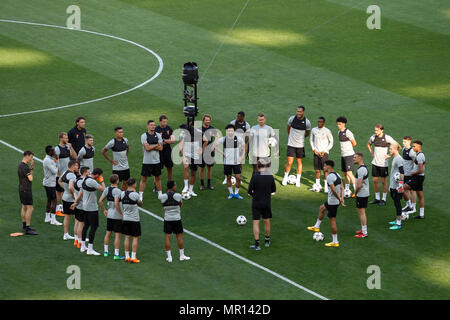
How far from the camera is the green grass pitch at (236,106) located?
1781 cm

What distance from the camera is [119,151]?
21797mm

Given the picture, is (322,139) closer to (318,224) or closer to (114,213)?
(318,224)

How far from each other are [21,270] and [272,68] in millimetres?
17707

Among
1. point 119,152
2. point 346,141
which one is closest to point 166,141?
point 119,152

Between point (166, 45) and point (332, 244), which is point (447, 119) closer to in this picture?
point (332, 244)

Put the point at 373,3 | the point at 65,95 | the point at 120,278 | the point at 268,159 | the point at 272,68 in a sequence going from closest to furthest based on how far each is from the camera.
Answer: the point at 120,278
the point at 268,159
the point at 65,95
the point at 272,68
the point at 373,3

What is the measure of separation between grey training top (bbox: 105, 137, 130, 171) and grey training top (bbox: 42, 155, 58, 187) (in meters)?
1.83

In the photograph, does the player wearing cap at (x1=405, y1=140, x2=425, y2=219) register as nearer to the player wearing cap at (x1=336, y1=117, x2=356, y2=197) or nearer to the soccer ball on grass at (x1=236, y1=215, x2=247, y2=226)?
the player wearing cap at (x1=336, y1=117, x2=356, y2=197)

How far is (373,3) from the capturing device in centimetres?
4119

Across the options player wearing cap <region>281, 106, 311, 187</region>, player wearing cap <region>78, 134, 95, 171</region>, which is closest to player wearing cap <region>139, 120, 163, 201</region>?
player wearing cap <region>78, 134, 95, 171</region>

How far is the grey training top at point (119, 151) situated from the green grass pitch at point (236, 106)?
3.98 ft

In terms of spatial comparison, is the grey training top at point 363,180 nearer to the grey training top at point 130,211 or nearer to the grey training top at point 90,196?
the grey training top at point 130,211

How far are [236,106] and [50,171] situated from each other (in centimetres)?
1048
